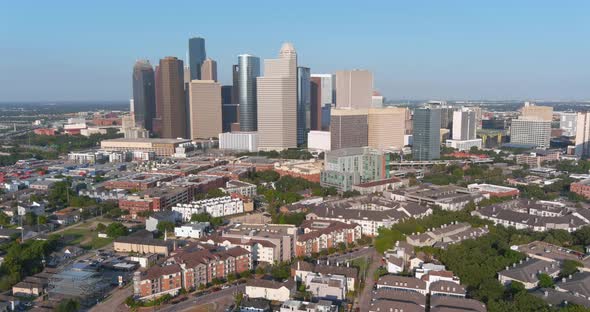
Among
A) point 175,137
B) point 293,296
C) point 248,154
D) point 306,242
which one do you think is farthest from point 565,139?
point 293,296

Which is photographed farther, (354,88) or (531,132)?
(354,88)

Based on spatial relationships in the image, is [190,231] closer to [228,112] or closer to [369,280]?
[369,280]

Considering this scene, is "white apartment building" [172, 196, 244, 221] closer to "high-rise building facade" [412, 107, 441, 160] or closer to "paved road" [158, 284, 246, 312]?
"paved road" [158, 284, 246, 312]

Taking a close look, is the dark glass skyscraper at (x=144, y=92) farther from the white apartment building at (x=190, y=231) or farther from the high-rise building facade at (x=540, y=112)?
the white apartment building at (x=190, y=231)

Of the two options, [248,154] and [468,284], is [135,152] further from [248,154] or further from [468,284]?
[468,284]

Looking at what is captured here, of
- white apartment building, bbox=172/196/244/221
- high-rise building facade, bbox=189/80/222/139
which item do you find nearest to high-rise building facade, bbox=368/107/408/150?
high-rise building facade, bbox=189/80/222/139

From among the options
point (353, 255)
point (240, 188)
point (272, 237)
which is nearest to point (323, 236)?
point (353, 255)

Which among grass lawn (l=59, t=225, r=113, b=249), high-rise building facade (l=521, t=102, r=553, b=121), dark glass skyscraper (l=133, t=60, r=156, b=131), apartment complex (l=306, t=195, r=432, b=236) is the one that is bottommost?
grass lawn (l=59, t=225, r=113, b=249)
